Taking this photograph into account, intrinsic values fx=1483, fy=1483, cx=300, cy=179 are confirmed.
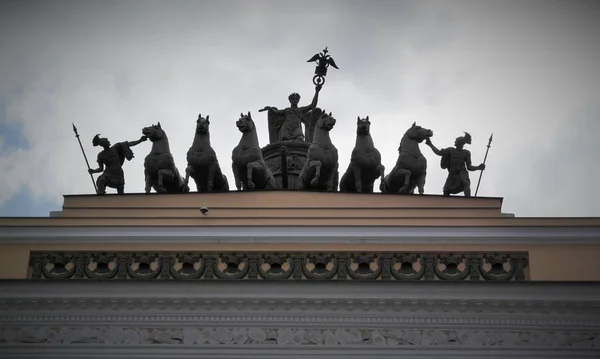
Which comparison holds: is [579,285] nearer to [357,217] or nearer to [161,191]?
[357,217]

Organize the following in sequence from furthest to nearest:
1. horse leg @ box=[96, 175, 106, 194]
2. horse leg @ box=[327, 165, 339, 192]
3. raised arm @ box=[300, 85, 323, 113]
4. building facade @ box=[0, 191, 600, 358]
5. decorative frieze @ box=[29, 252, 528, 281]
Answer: raised arm @ box=[300, 85, 323, 113]
horse leg @ box=[96, 175, 106, 194]
horse leg @ box=[327, 165, 339, 192]
decorative frieze @ box=[29, 252, 528, 281]
building facade @ box=[0, 191, 600, 358]

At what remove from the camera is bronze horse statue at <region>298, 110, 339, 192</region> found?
67.1 feet

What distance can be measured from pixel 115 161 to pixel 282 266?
4.98 metres

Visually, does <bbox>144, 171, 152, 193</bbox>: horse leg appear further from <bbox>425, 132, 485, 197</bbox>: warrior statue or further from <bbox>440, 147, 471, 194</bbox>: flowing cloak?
<bbox>440, 147, 471, 194</bbox>: flowing cloak

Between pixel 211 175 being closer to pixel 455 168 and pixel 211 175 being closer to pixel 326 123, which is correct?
pixel 326 123

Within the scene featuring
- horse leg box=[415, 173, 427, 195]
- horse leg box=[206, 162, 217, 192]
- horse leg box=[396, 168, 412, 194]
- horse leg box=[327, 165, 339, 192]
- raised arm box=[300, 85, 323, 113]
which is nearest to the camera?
horse leg box=[396, 168, 412, 194]

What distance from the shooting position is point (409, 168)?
67.2 ft

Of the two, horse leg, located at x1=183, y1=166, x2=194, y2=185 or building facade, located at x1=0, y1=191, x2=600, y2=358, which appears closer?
building facade, located at x1=0, y1=191, x2=600, y2=358

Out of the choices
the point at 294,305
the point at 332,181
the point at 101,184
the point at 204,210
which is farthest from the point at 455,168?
the point at 294,305

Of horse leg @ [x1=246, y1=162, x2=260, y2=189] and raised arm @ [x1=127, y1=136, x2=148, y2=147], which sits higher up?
raised arm @ [x1=127, y1=136, x2=148, y2=147]

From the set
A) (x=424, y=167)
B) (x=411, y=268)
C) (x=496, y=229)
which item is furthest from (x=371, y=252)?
(x=424, y=167)

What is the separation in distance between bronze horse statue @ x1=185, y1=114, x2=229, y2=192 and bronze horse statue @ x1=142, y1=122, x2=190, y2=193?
8.8 inches

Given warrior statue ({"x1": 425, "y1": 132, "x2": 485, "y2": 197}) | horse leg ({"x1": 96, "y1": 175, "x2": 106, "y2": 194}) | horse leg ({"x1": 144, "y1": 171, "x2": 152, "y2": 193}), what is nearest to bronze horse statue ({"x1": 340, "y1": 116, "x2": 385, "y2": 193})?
warrior statue ({"x1": 425, "y1": 132, "x2": 485, "y2": 197})

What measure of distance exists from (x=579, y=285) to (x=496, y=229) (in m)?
1.98
